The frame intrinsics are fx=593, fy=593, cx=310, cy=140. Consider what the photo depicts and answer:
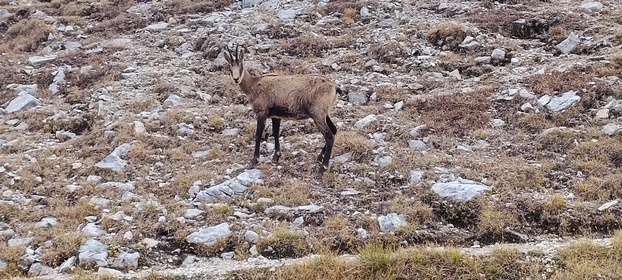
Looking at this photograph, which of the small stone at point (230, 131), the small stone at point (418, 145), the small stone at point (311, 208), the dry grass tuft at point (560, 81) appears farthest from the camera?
the dry grass tuft at point (560, 81)

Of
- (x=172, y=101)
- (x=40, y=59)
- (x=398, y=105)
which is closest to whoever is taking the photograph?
(x=398, y=105)

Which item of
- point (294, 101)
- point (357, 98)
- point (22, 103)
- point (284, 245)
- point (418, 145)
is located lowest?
point (22, 103)

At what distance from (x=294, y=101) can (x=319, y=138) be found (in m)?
1.59

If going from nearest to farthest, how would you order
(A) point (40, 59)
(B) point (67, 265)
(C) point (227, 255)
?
(B) point (67, 265)
(C) point (227, 255)
(A) point (40, 59)

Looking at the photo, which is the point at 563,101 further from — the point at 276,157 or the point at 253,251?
the point at 253,251

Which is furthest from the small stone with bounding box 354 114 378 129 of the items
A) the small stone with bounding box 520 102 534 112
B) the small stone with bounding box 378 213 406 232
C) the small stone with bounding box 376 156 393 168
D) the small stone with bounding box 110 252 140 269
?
the small stone with bounding box 110 252 140 269

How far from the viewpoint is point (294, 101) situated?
11.3 meters

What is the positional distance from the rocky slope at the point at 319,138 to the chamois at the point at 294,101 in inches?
20.2

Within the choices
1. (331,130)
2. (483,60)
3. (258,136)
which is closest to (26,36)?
(258,136)

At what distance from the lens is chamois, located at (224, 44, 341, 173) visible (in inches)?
438

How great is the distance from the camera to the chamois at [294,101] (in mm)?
11125

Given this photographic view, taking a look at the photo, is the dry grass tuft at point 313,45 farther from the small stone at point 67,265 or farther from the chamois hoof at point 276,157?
the small stone at point 67,265

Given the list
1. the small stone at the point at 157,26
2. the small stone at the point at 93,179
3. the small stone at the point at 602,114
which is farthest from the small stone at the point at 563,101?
the small stone at the point at 157,26

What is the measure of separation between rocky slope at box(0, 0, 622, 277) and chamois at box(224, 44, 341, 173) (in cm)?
51
